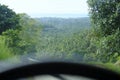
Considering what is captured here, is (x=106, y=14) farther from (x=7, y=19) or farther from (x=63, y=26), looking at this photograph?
(x=63, y=26)

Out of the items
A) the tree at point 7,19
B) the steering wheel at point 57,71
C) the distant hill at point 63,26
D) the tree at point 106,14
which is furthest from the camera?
the distant hill at point 63,26

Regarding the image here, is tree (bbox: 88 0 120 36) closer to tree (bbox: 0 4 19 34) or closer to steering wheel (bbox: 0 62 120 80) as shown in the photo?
tree (bbox: 0 4 19 34)

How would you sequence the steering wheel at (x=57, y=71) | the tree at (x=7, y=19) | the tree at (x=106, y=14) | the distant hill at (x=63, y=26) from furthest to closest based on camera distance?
the distant hill at (x=63, y=26)
the tree at (x=7, y=19)
the tree at (x=106, y=14)
the steering wheel at (x=57, y=71)

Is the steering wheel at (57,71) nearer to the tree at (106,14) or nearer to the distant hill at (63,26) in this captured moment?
the tree at (106,14)

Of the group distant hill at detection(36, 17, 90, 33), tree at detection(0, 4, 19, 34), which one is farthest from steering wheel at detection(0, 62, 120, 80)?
distant hill at detection(36, 17, 90, 33)

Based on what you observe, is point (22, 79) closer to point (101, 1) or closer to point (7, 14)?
point (101, 1)

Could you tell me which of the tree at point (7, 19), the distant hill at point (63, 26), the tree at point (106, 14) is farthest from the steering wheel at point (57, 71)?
the distant hill at point (63, 26)

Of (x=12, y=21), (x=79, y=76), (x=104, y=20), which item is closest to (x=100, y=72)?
(x=79, y=76)
